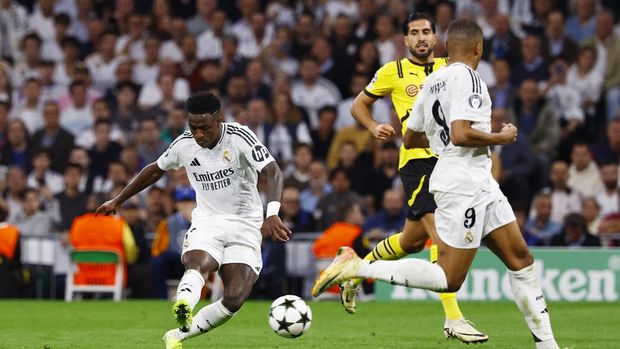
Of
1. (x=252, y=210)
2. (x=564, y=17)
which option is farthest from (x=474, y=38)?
(x=564, y=17)

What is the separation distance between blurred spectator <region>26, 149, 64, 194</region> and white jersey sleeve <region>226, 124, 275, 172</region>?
10.3 meters

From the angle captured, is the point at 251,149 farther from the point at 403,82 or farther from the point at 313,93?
the point at 313,93

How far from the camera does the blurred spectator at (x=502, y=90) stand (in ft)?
64.4

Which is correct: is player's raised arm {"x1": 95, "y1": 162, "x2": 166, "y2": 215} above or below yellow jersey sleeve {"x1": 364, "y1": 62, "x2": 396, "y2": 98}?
below

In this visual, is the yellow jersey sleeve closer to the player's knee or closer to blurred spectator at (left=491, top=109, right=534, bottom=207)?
the player's knee

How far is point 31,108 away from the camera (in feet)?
70.5

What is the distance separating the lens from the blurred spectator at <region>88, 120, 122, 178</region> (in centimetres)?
2022

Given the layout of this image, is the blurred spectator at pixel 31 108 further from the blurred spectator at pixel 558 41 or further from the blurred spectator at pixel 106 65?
the blurred spectator at pixel 558 41

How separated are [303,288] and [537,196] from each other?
356 centimetres

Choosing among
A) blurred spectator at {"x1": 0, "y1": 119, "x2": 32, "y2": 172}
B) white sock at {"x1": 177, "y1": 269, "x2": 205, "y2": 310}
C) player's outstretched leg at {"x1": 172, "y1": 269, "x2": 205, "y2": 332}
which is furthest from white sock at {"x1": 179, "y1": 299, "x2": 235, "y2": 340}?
blurred spectator at {"x1": 0, "y1": 119, "x2": 32, "y2": 172}

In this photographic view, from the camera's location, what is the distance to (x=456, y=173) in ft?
28.2

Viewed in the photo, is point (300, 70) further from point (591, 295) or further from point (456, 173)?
point (456, 173)

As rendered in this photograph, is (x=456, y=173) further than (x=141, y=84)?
No

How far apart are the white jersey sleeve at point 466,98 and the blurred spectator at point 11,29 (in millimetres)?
15867
